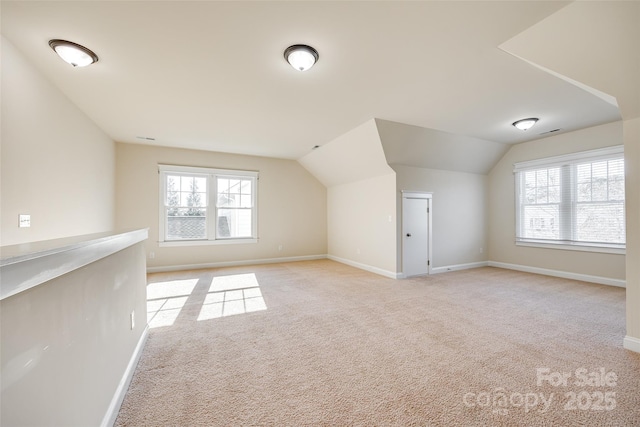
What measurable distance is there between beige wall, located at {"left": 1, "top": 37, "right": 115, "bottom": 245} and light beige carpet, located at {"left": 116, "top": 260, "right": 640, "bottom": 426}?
157 cm

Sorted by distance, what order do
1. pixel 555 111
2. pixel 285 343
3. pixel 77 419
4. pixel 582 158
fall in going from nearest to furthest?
1. pixel 77 419
2. pixel 285 343
3. pixel 555 111
4. pixel 582 158

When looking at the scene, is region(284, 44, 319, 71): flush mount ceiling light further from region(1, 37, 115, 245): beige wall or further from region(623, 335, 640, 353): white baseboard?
region(623, 335, 640, 353): white baseboard

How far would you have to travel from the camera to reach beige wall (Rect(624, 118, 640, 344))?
7.75 ft

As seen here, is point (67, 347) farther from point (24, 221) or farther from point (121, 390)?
point (24, 221)

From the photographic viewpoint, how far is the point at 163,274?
5.32 m

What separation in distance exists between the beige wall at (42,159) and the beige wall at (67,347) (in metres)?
1.53

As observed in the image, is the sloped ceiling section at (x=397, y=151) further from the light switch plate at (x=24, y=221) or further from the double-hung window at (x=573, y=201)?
the light switch plate at (x=24, y=221)

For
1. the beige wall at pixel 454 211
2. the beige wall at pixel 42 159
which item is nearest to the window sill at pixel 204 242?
the beige wall at pixel 42 159

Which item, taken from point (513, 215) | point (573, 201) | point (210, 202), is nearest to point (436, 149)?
point (513, 215)

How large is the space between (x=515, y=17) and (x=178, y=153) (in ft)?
20.0

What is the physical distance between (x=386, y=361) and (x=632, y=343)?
235cm

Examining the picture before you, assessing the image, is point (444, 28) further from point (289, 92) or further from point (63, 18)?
point (63, 18)

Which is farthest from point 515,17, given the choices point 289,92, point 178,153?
point 178,153

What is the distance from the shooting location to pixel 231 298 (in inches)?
151
